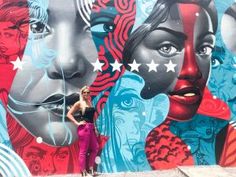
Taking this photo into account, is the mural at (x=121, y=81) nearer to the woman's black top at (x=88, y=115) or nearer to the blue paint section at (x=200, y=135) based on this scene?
the blue paint section at (x=200, y=135)

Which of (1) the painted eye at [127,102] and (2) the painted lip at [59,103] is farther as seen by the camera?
(1) the painted eye at [127,102]

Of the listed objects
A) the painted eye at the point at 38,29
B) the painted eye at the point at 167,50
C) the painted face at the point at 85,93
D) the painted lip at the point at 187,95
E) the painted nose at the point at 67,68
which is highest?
the painted eye at the point at 38,29

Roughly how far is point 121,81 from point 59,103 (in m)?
1.18

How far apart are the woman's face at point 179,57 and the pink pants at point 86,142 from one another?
122 cm

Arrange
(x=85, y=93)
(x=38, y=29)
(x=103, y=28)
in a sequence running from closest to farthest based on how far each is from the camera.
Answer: (x=85, y=93) < (x=38, y=29) < (x=103, y=28)

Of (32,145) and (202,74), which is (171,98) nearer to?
(202,74)

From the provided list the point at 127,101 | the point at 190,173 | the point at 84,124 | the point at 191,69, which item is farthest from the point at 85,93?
the point at 190,173

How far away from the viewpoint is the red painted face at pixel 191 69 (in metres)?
6.94

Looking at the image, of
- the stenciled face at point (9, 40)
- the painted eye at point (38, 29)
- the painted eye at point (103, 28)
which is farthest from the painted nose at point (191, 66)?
the stenciled face at point (9, 40)

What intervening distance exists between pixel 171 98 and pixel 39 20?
2.78 meters

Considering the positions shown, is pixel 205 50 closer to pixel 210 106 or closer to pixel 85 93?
pixel 210 106

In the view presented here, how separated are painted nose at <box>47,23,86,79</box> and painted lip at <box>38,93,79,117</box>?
36 cm

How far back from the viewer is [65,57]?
263 inches

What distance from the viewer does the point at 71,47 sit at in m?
6.71
